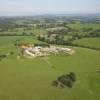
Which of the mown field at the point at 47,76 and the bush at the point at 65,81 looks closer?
the mown field at the point at 47,76

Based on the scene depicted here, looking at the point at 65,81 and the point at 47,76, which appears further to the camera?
the point at 47,76

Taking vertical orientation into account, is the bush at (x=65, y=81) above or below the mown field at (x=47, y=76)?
above

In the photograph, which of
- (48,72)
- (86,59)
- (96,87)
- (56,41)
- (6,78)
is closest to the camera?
(96,87)

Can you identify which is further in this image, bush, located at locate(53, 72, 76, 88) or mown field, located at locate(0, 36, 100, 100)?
bush, located at locate(53, 72, 76, 88)

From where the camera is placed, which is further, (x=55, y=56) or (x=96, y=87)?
(x=55, y=56)

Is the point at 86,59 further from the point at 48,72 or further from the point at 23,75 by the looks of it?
the point at 23,75

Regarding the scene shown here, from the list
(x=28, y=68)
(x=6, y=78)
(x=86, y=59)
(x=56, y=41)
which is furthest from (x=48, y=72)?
(x=56, y=41)

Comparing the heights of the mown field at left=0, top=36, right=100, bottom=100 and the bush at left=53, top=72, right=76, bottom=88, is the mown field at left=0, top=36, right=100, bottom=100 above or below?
below

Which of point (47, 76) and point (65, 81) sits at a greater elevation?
point (65, 81)
